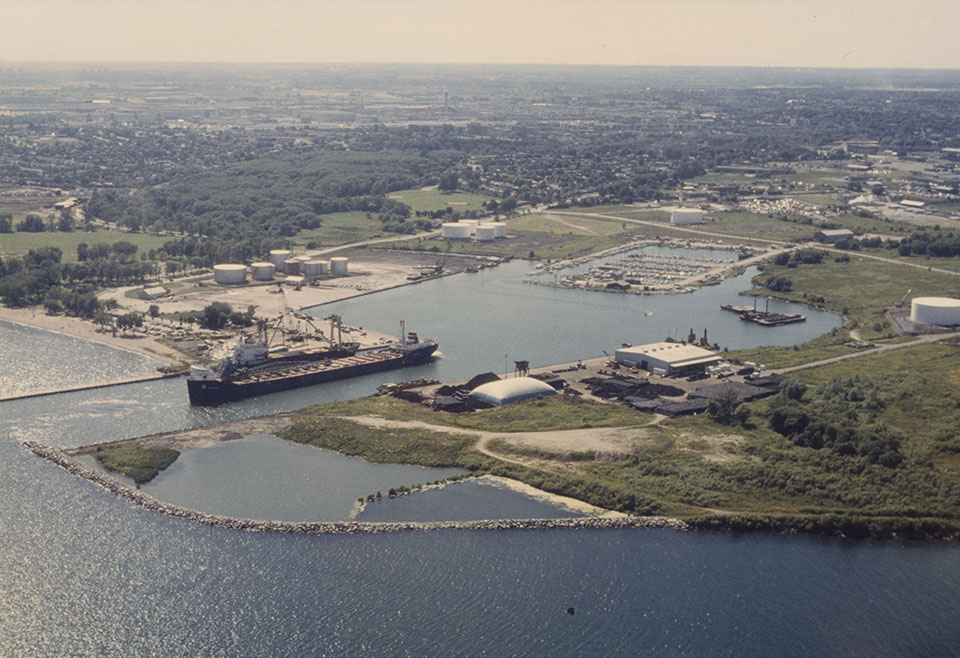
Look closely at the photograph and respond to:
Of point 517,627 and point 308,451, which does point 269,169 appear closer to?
point 308,451

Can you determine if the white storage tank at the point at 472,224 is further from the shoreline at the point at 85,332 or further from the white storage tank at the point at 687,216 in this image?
the shoreline at the point at 85,332

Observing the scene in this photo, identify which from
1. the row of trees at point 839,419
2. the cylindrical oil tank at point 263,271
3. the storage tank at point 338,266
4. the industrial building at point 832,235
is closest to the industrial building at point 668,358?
the row of trees at point 839,419

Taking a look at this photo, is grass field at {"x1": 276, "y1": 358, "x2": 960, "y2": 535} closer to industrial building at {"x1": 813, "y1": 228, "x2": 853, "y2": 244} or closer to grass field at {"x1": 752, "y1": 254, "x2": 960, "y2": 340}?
grass field at {"x1": 752, "y1": 254, "x2": 960, "y2": 340}

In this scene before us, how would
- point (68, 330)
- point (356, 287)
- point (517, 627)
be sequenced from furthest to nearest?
point (356, 287), point (68, 330), point (517, 627)

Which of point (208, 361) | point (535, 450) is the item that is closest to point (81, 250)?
point (208, 361)

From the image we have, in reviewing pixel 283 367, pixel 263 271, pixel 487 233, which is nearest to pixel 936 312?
pixel 283 367

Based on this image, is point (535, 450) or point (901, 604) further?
point (535, 450)

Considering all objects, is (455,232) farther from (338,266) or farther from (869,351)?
(869,351)
